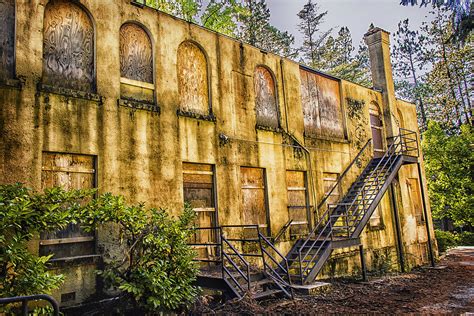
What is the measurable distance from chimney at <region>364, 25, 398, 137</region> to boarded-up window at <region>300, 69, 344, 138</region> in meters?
3.47

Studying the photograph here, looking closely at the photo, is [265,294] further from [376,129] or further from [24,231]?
[376,129]

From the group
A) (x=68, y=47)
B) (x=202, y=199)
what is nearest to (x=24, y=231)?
(x=68, y=47)

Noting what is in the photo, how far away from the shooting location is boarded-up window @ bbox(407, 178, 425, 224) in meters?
18.1

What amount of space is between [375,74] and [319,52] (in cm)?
2009

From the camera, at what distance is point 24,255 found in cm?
565

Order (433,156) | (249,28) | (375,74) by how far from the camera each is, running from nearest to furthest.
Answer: (375,74)
(433,156)
(249,28)

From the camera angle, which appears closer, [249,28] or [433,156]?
[433,156]

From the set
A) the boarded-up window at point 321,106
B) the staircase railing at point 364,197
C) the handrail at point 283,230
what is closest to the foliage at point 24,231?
the handrail at point 283,230

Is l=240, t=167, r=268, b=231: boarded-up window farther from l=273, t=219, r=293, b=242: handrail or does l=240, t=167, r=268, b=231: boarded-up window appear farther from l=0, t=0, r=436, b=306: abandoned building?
l=273, t=219, r=293, b=242: handrail

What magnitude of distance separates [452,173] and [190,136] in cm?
2151

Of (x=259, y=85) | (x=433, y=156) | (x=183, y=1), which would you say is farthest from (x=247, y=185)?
(x=433, y=156)

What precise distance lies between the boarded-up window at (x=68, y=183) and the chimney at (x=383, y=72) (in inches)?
552

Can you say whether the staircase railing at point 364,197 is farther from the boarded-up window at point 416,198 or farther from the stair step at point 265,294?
the stair step at point 265,294

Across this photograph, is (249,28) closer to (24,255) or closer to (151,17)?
(151,17)
